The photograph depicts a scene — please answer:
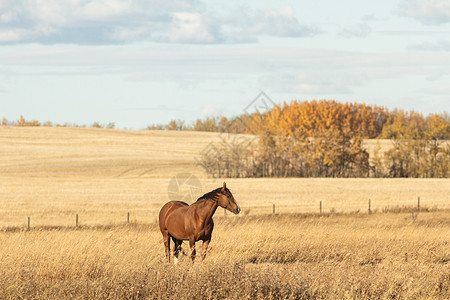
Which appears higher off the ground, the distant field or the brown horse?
the brown horse

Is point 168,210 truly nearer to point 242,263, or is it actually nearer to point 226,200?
point 226,200

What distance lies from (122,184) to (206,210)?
49.0 m

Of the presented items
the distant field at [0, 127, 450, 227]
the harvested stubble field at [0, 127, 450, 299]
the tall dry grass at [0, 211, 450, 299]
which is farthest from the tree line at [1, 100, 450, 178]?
the tall dry grass at [0, 211, 450, 299]

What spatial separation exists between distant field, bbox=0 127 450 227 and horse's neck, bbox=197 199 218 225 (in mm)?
17028

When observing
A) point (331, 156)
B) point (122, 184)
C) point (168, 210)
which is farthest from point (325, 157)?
point (168, 210)

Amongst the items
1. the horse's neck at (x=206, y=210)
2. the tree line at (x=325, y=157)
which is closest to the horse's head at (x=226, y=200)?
the horse's neck at (x=206, y=210)

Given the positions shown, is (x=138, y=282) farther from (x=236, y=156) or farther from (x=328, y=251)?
(x=236, y=156)

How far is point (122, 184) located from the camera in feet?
191

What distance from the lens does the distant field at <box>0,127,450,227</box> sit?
37750 millimetres

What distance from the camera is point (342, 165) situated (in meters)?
81.1

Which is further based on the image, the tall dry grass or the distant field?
the distant field

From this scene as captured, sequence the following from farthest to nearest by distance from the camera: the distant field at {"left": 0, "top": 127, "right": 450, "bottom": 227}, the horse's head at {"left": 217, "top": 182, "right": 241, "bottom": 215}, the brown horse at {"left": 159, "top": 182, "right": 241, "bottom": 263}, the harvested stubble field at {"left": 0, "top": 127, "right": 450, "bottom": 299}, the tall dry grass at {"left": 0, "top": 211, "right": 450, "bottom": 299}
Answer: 1. the distant field at {"left": 0, "top": 127, "right": 450, "bottom": 227}
2. the brown horse at {"left": 159, "top": 182, "right": 241, "bottom": 263}
3. the horse's head at {"left": 217, "top": 182, "right": 241, "bottom": 215}
4. the harvested stubble field at {"left": 0, "top": 127, "right": 450, "bottom": 299}
5. the tall dry grass at {"left": 0, "top": 211, "right": 450, "bottom": 299}

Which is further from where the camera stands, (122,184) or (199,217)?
(122,184)

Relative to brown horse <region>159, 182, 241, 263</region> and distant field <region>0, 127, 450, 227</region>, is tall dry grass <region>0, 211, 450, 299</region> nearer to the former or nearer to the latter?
brown horse <region>159, 182, 241, 263</region>
